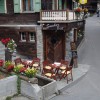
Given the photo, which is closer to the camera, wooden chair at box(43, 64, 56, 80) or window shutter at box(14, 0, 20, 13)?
wooden chair at box(43, 64, 56, 80)

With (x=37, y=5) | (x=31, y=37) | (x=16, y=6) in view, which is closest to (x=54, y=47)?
(x=31, y=37)

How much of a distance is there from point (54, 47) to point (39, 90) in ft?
28.4

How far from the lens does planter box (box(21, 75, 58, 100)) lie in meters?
15.4

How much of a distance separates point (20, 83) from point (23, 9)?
8.73 meters

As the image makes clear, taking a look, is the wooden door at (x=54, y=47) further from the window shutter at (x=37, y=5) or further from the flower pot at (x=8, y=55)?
the flower pot at (x=8, y=55)

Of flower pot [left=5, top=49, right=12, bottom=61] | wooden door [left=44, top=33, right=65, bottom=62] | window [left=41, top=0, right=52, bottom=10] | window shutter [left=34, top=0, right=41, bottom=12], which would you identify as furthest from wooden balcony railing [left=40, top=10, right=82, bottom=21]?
flower pot [left=5, top=49, right=12, bottom=61]

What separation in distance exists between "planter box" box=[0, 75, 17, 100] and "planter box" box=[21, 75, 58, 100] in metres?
0.42

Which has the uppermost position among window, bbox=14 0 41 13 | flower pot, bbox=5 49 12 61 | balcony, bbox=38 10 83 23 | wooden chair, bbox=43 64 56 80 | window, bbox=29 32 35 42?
window, bbox=14 0 41 13

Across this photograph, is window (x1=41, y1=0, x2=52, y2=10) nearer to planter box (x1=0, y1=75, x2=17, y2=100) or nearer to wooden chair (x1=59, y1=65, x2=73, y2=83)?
wooden chair (x1=59, y1=65, x2=73, y2=83)

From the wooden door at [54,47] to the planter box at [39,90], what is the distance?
6.96 m

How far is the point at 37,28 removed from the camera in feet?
74.8

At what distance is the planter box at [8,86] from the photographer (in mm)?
15302

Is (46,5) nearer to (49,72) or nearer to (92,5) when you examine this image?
(49,72)

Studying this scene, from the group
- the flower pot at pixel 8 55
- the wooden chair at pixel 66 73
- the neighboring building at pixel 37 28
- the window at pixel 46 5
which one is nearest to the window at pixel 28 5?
the neighboring building at pixel 37 28
